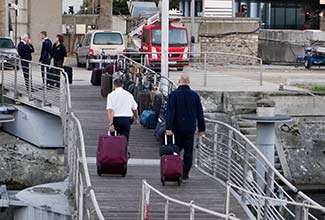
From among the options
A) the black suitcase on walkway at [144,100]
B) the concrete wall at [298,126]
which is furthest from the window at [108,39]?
the black suitcase on walkway at [144,100]

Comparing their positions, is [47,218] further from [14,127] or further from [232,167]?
[14,127]

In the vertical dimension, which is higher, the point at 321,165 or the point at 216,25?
the point at 216,25

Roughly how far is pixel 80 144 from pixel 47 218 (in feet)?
5.82

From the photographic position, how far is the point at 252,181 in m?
13.9

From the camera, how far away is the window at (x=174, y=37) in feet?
129

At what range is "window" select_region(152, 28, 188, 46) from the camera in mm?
39312

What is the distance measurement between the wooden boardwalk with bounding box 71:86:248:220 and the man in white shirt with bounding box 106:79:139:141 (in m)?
0.84

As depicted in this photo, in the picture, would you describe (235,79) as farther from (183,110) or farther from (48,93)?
(183,110)

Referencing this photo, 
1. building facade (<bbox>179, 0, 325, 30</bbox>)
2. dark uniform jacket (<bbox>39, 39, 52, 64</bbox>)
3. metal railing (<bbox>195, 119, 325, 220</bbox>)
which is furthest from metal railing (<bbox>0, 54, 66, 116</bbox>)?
building facade (<bbox>179, 0, 325, 30</bbox>)

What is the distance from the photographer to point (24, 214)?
16.7m

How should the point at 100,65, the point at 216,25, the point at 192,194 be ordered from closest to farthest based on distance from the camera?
1. the point at 192,194
2. the point at 100,65
3. the point at 216,25

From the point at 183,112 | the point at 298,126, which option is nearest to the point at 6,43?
the point at 298,126

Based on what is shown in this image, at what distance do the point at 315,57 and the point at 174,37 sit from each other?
871 cm

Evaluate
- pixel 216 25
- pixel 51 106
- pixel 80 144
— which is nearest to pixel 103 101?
pixel 51 106
